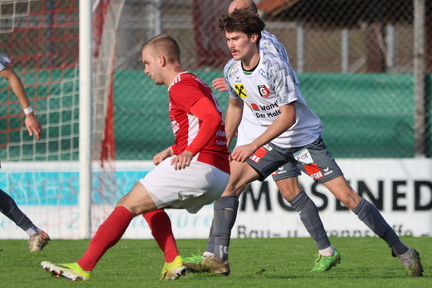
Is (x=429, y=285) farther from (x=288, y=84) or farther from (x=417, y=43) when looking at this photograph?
(x=417, y=43)

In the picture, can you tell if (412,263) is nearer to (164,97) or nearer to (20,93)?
(20,93)

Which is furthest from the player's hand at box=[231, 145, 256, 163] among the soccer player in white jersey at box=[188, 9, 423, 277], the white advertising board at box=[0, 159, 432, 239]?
the white advertising board at box=[0, 159, 432, 239]

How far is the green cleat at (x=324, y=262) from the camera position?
6.65 metres

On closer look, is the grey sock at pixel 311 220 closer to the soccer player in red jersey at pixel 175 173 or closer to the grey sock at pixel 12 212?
the soccer player in red jersey at pixel 175 173

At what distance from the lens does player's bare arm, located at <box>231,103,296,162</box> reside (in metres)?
5.67

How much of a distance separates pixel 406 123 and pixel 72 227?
169 inches

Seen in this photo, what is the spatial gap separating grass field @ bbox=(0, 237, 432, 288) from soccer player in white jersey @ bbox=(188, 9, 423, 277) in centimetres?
36

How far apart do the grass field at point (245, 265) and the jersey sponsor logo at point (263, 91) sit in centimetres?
124

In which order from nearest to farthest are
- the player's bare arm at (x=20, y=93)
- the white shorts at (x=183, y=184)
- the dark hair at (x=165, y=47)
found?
1. the white shorts at (x=183, y=184)
2. the dark hair at (x=165, y=47)
3. the player's bare arm at (x=20, y=93)

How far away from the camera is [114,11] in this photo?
→ 10.7m

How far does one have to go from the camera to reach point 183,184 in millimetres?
5395

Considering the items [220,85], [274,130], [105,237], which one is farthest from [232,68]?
[105,237]

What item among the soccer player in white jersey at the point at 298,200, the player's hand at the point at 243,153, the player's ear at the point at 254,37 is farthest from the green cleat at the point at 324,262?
the player's ear at the point at 254,37

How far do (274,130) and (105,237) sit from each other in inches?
51.2
